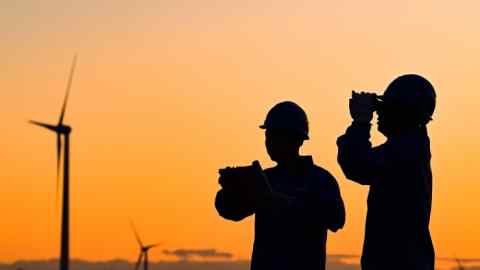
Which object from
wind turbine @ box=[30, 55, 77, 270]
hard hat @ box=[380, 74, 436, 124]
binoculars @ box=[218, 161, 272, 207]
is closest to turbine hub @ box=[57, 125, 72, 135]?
wind turbine @ box=[30, 55, 77, 270]

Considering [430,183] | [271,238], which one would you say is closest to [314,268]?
[271,238]

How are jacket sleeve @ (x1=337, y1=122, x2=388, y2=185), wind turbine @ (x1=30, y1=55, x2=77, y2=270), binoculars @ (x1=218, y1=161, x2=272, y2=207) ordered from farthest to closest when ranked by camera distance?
1. wind turbine @ (x1=30, y1=55, x2=77, y2=270)
2. binoculars @ (x1=218, y1=161, x2=272, y2=207)
3. jacket sleeve @ (x1=337, y1=122, x2=388, y2=185)

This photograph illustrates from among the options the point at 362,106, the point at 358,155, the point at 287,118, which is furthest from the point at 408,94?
→ the point at 287,118

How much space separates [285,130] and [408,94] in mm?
1627

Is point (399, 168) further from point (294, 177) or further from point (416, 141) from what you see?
point (294, 177)

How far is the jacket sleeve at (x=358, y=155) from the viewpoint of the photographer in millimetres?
16484

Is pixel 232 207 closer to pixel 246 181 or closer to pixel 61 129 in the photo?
pixel 246 181

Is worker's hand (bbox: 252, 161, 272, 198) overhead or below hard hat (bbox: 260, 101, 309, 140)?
below

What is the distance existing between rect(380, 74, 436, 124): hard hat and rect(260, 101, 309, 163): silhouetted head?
50.5 inches

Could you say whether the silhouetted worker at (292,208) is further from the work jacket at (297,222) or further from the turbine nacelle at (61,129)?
the turbine nacelle at (61,129)

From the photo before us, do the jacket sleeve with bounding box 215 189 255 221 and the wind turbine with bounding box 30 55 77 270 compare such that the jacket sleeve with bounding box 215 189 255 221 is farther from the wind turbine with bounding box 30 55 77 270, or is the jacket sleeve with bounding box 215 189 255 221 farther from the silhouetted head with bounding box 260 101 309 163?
the wind turbine with bounding box 30 55 77 270

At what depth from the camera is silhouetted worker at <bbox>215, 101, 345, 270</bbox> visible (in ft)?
58.4

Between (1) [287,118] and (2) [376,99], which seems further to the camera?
(1) [287,118]

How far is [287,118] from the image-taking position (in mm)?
17922
